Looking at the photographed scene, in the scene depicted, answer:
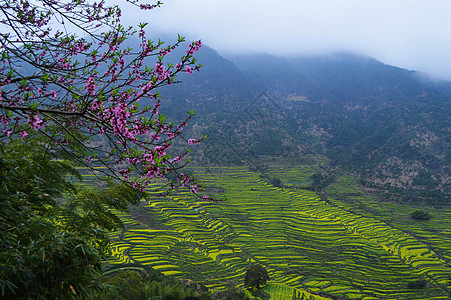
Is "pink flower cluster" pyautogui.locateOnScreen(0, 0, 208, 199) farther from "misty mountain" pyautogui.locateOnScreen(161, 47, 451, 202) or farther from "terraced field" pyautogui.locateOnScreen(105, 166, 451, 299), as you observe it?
"misty mountain" pyautogui.locateOnScreen(161, 47, 451, 202)

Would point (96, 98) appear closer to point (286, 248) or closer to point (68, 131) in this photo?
point (68, 131)

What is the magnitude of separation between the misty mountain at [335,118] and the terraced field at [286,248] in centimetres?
1963

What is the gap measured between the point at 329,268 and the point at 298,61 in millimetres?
134239

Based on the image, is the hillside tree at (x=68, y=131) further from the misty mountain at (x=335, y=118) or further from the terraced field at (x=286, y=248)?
the misty mountain at (x=335, y=118)

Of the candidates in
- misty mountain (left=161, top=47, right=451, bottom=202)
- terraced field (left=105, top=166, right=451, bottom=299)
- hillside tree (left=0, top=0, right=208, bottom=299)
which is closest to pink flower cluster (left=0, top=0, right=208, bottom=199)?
hillside tree (left=0, top=0, right=208, bottom=299)

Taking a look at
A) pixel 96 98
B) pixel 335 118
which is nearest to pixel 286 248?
pixel 96 98

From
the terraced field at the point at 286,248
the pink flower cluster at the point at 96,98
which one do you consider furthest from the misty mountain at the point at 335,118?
the pink flower cluster at the point at 96,98

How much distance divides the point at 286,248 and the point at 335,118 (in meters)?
62.8

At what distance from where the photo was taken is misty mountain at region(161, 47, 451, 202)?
52.7 meters

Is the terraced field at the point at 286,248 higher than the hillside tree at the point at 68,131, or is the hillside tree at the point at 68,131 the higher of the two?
the hillside tree at the point at 68,131

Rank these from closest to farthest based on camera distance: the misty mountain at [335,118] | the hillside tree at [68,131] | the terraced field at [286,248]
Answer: the hillside tree at [68,131], the terraced field at [286,248], the misty mountain at [335,118]

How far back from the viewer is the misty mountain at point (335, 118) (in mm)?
52688

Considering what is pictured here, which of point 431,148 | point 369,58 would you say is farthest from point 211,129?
point 369,58

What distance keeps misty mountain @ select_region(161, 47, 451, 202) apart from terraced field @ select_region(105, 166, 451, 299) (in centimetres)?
1963
